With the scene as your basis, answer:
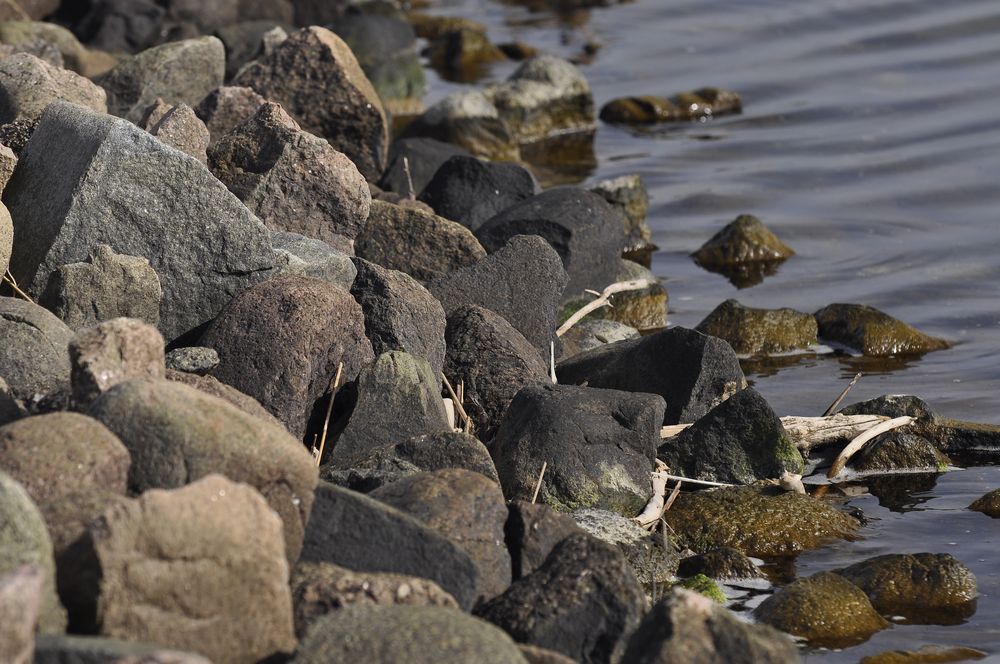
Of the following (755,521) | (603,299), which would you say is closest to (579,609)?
(755,521)

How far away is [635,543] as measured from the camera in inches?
203

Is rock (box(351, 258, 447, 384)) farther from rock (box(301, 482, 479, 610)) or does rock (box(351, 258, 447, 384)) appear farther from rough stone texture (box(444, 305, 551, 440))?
rock (box(301, 482, 479, 610))

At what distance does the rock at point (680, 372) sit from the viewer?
20.5 feet

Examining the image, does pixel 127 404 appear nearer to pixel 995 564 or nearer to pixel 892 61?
pixel 995 564

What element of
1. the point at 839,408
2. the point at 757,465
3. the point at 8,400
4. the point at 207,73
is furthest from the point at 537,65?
the point at 8,400

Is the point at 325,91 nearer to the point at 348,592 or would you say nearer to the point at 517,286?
the point at 517,286

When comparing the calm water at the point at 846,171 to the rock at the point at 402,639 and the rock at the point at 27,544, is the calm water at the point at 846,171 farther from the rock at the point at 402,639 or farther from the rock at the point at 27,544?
the rock at the point at 27,544

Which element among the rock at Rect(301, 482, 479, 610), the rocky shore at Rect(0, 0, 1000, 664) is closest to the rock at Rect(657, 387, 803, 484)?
the rocky shore at Rect(0, 0, 1000, 664)

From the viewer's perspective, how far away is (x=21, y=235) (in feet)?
18.2

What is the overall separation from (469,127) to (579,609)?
852 centimetres

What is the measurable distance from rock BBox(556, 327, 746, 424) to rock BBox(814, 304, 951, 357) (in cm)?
215

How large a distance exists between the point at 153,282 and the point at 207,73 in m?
3.24

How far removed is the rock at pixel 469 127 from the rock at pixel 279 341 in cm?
692

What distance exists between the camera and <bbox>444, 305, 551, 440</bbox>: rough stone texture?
5.90 metres
